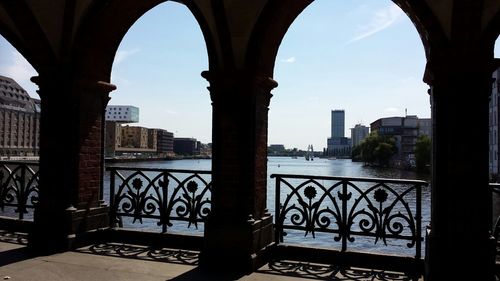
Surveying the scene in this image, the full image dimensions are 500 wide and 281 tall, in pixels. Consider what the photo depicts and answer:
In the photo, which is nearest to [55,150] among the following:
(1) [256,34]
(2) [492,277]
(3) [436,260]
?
(1) [256,34]

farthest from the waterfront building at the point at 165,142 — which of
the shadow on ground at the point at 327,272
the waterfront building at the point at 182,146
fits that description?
the shadow on ground at the point at 327,272

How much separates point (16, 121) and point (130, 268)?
112874 millimetres

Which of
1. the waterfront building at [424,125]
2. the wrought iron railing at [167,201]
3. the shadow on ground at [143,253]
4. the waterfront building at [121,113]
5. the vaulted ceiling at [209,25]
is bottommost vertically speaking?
the shadow on ground at [143,253]

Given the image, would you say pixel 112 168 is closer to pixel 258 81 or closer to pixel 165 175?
pixel 165 175

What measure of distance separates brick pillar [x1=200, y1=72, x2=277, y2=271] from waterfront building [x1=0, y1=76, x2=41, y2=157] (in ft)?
348

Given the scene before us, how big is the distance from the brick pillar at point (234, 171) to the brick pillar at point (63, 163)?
2.11m

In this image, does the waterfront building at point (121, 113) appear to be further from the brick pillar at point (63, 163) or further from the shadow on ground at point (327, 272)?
the shadow on ground at point (327, 272)

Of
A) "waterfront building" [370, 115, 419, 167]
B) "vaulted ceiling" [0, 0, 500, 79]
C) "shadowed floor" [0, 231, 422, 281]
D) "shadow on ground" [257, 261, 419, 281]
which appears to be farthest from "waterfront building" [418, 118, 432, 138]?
"shadowed floor" [0, 231, 422, 281]

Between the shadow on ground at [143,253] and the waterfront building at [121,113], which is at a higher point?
the waterfront building at [121,113]

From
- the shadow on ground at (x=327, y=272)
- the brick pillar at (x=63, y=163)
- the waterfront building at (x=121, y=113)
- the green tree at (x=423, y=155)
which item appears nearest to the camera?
the shadow on ground at (x=327, y=272)

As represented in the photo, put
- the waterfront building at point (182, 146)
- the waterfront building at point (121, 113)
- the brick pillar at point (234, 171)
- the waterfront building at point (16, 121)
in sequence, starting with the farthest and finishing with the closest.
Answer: the waterfront building at point (182, 146)
the waterfront building at point (121, 113)
the waterfront building at point (16, 121)
the brick pillar at point (234, 171)

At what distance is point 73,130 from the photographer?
611 centimetres

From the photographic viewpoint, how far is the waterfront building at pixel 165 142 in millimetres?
173625

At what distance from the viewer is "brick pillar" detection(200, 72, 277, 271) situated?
17.2 feet
